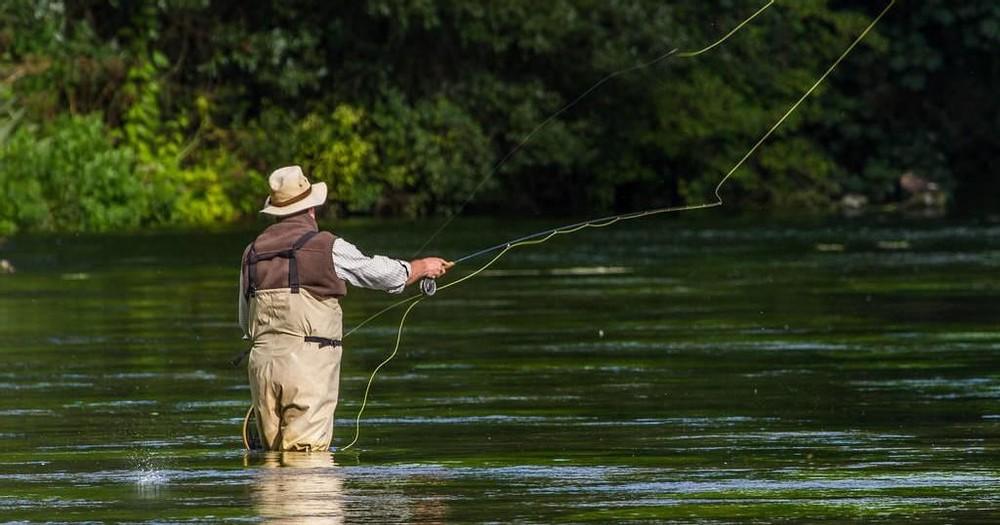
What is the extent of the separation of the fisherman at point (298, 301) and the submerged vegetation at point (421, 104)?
2506 cm

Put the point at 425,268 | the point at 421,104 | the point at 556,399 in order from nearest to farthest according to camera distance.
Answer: the point at 425,268
the point at 556,399
the point at 421,104

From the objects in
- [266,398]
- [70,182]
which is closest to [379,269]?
[266,398]

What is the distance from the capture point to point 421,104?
4219 cm

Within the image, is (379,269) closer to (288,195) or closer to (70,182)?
(288,195)

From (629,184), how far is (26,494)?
115 feet

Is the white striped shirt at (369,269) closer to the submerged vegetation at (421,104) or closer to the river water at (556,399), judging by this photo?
the river water at (556,399)

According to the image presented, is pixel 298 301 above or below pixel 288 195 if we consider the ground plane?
below

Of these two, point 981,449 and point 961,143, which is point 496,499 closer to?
point 981,449

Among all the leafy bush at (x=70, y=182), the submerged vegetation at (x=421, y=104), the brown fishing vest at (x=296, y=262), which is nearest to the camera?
the brown fishing vest at (x=296, y=262)

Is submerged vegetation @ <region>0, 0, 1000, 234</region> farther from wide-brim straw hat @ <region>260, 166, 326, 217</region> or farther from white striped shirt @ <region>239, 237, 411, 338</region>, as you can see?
white striped shirt @ <region>239, 237, 411, 338</region>

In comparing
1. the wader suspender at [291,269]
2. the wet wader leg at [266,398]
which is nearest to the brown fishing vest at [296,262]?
the wader suspender at [291,269]

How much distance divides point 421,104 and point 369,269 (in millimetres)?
31082

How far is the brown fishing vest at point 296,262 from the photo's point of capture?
37.0 ft

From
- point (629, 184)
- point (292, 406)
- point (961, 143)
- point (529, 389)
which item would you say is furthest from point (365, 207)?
point (292, 406)
